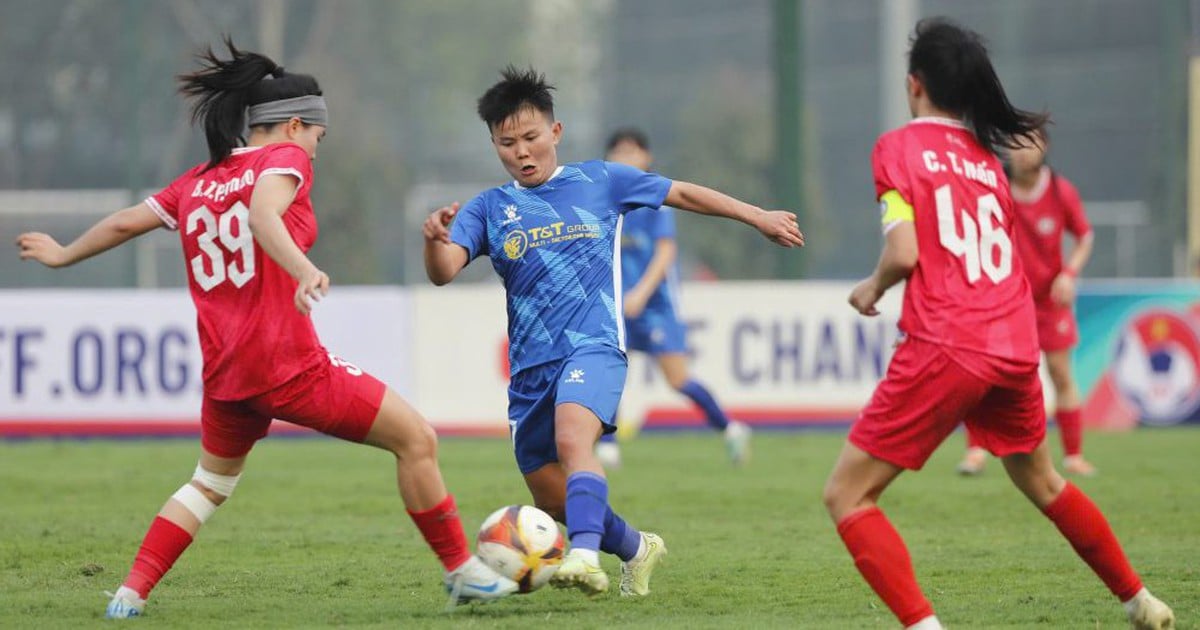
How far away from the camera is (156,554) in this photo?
21.4 ft

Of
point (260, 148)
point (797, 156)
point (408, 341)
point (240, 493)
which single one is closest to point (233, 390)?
point (260, 148)

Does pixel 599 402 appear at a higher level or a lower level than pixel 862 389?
higher

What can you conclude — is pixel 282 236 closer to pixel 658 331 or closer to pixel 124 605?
pixel 124 605

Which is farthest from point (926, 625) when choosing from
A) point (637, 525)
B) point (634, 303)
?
point (634, 303)

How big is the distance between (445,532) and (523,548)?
0.36 m

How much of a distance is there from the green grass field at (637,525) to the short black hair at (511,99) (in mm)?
1860

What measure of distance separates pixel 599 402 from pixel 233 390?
51.4 inches

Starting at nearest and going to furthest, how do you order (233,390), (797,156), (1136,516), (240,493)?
(233,390) → (1136,516) → (240,493) → (797,156)

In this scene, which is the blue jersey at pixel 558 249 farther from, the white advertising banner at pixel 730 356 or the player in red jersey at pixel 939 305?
the white advertising banner at pixel 730 356

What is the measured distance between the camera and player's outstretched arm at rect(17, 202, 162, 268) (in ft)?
21.5

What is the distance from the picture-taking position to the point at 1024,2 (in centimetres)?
3406

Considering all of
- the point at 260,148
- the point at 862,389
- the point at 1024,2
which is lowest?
the point at 862,389

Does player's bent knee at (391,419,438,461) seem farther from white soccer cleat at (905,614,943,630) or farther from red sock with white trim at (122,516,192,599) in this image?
white soccer cleat at (905,614,943,630)

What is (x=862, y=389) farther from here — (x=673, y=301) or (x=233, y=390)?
(x=233, y=390)
